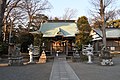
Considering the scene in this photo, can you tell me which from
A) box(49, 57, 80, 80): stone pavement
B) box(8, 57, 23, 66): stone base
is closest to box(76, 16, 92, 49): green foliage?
box(8, 57, 23, 66): stone base

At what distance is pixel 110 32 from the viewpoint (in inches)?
1503

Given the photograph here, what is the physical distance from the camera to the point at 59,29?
2920 centimetres

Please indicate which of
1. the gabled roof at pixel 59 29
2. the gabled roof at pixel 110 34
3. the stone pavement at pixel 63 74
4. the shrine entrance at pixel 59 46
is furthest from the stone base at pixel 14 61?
the gabled roof at pixel 110 34

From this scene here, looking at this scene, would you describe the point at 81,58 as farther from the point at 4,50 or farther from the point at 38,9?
the point at 38,9

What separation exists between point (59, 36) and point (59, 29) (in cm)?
142

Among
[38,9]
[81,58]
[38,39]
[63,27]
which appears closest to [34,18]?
[38,9]

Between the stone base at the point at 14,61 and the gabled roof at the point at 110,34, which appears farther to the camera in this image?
the gabled roof at the point at 110,34

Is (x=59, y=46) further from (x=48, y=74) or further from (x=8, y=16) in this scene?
(x=48, y=74)

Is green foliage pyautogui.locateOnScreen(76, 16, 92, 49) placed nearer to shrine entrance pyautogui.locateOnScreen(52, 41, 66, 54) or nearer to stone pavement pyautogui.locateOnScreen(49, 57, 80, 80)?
shrine entrance pyautogui.locateOnScreen(52, 41, 66, 54)

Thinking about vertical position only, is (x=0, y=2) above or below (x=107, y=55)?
above

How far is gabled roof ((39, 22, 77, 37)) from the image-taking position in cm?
2902

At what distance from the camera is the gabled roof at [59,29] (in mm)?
29016

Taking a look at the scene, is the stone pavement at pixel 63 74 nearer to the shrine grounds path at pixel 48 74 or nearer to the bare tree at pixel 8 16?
the shrine grounds path at pixel 48 74

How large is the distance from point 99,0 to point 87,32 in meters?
5.17
